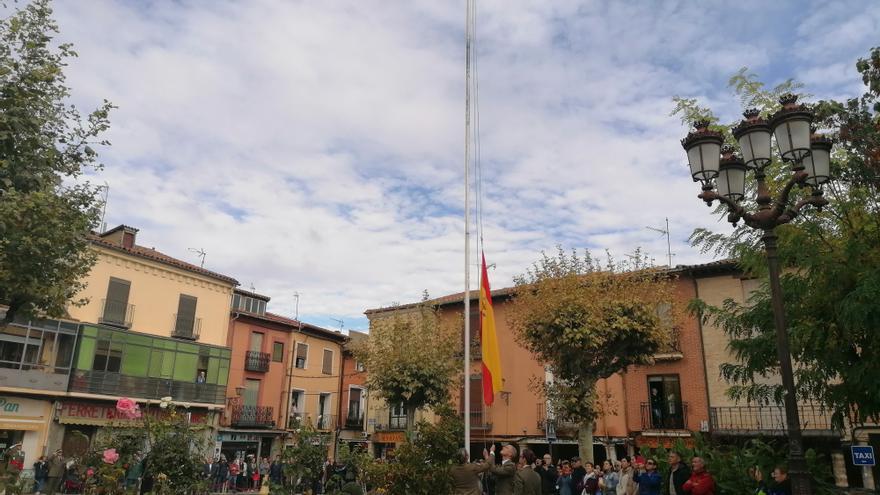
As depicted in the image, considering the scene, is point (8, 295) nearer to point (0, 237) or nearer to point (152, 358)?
point (0, 237)

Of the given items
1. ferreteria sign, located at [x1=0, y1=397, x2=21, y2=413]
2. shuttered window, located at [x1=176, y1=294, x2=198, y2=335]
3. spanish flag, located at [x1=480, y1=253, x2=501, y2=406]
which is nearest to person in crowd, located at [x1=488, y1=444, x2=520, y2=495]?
spanish flag, located at [x1=480, y1=253, x2=501, y2=406]

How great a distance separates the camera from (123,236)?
104 ft

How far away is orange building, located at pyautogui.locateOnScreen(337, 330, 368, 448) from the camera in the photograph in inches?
1523

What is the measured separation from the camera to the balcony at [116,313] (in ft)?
94.0

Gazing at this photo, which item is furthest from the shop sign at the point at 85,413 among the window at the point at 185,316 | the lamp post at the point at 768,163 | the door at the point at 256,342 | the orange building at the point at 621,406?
the lamp post at the point at 768,163

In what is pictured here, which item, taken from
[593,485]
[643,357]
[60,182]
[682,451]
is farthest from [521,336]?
[60,182]

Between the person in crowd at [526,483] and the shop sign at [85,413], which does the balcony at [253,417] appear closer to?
the shop sign at [85,413]

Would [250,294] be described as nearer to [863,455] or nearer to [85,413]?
[85,413]

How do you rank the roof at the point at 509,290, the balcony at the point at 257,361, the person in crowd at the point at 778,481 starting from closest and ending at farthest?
the person in crowd at the point at 778,481 → the roof at the point at 509,290 → the balcony at the point at 257,361

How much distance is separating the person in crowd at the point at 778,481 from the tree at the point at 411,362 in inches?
595

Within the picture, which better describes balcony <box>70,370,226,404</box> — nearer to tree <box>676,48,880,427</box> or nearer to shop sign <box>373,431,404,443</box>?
shop sign <box>373,431,404,443</box>

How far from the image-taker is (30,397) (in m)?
25.4

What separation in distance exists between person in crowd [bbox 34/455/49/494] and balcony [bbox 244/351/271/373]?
13.2 m

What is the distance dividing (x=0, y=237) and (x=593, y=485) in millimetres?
13154
